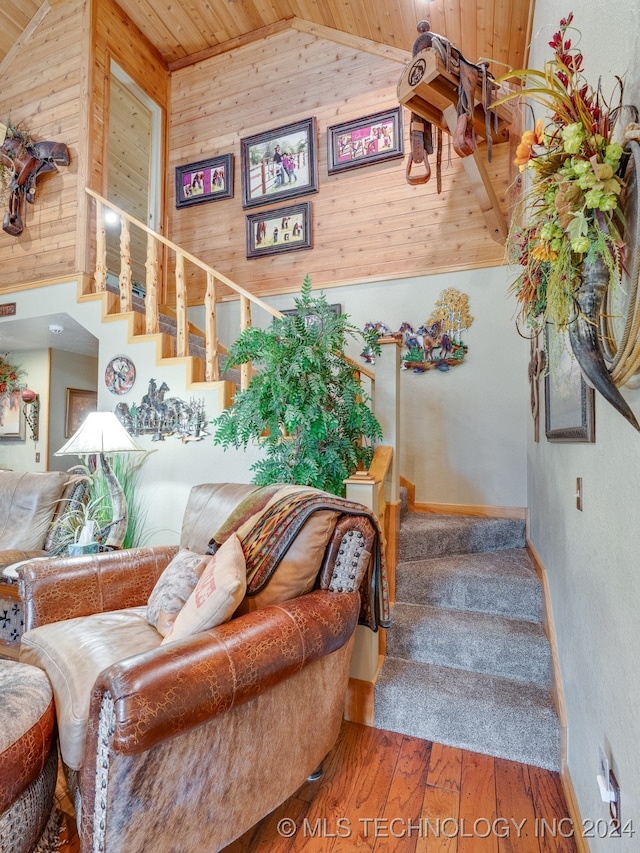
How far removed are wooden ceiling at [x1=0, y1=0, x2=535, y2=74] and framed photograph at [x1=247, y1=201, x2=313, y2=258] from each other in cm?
147

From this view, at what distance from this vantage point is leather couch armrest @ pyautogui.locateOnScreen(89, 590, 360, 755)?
0.93 m

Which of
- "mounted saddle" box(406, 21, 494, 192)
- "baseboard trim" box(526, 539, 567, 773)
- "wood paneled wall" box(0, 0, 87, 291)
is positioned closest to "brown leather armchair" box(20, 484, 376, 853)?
"baseboard trim" box(526, 539, 567, 773)

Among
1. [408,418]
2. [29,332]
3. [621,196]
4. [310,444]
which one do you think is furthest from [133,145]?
[621,196]

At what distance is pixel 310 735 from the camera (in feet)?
4.70

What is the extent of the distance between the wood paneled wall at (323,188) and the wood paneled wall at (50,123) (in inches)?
41.7

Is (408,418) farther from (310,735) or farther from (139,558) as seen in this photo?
(310,735)

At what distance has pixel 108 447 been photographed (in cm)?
247

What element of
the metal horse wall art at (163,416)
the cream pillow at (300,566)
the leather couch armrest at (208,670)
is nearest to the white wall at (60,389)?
the metal horse wall art at (163,416)

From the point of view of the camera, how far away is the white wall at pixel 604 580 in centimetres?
87

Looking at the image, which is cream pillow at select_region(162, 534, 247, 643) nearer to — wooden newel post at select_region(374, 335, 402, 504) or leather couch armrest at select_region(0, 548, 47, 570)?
wooden newel post at select_region(374, 335, 402, 504)

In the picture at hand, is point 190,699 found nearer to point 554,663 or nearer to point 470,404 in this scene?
point 554,663

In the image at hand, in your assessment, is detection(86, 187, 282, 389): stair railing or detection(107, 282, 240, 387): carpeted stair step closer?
detection(86, 187, 282, 389): stair railing

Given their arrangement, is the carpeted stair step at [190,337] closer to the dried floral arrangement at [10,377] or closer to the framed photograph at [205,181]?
the framed photograph at [205,181]

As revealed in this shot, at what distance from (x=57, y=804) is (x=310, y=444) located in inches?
62.9
